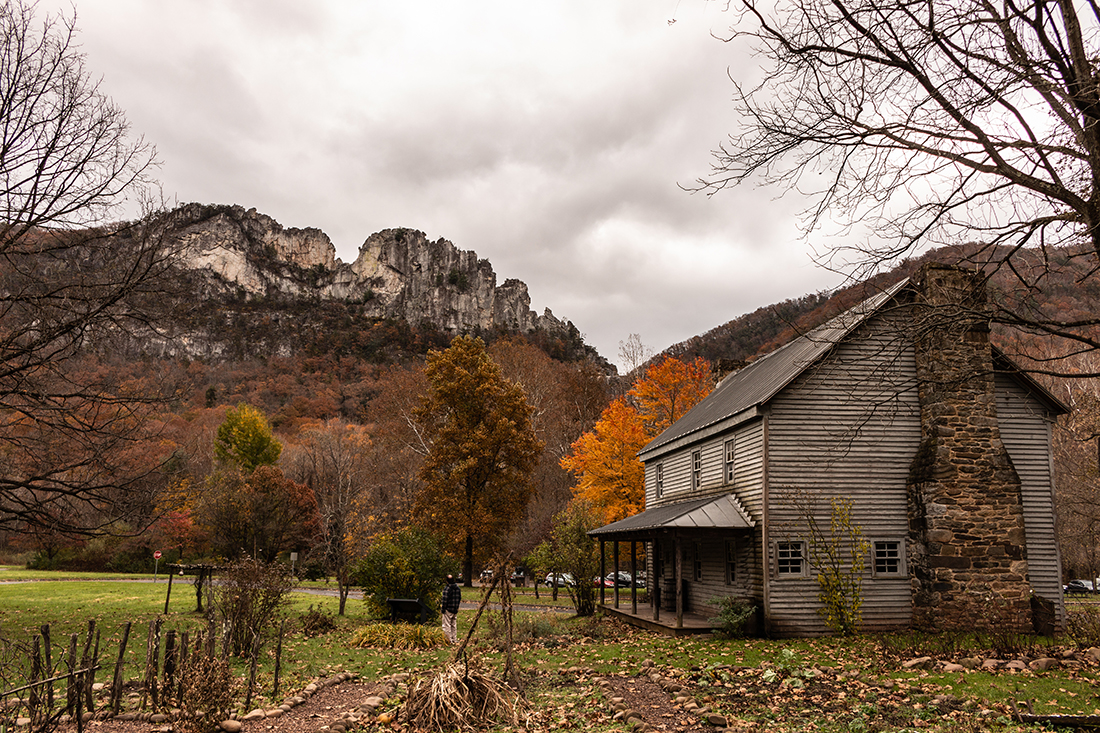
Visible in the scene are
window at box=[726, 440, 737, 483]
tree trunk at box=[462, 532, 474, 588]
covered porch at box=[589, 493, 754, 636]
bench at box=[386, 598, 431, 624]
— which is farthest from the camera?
tree trunk at box=[462, 532, 474, 588]

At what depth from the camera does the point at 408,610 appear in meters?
20.6

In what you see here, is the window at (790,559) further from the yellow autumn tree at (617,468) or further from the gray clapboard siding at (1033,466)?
the yellow autumn tree at (617,468)

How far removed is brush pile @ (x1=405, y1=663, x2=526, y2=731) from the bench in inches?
450

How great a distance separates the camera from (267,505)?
89.6 ft

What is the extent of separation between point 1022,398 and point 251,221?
133 metres

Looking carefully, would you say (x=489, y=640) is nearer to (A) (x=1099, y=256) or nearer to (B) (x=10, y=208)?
(B) (x=10, y=208)

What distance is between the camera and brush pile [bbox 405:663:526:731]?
28.9ft

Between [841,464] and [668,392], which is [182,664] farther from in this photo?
[668,392]

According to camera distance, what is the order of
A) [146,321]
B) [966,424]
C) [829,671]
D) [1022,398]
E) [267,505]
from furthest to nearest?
[267,505]
[1022,398]
[966,424]
[829,671]
[146,321]

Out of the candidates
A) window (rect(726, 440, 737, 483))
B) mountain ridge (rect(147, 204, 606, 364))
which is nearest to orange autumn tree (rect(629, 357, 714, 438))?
window (rect(726, 440, 737, 483))

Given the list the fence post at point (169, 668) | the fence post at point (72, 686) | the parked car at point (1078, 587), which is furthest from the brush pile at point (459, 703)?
the parked car at point (1078, 587)

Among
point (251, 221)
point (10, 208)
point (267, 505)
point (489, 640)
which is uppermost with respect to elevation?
point (251, 221)

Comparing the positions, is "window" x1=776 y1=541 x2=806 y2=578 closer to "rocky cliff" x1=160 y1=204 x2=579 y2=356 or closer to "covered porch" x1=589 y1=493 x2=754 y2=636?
"covered porch" x1=589 y1=493 x2=754 y2=636

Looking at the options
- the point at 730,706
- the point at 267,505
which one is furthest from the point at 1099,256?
the point at 267,505
